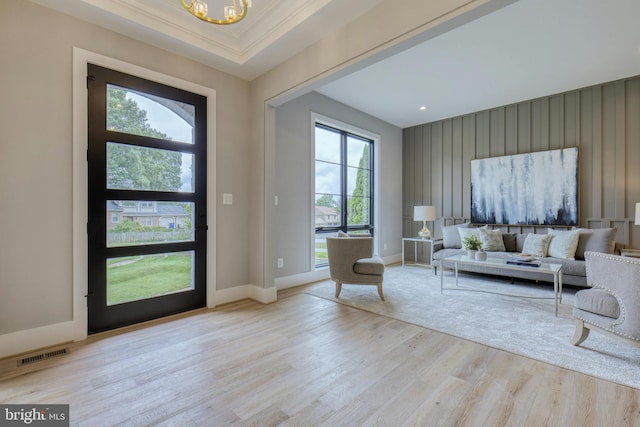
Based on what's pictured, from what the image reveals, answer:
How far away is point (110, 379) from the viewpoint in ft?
6.20

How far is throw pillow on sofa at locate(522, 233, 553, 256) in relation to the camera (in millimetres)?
4238

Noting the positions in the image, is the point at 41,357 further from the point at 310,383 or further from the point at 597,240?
the point at 597,240

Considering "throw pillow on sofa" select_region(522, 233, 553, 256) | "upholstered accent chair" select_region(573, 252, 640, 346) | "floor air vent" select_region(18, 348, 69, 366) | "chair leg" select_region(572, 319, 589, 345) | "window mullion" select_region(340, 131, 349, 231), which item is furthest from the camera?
"window mullion" select_region(340, 131, 349, 231)

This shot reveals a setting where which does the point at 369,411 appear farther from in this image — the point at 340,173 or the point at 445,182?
the point at 445,182

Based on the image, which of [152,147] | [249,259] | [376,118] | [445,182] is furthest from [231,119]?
[445,182]

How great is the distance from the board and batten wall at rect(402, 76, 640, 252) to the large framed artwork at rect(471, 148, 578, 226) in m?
0.13

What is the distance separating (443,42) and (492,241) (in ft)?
10.5

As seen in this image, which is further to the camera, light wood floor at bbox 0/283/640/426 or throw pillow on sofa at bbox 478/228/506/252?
throw pillow on sofa at bbox 478/228/506/252

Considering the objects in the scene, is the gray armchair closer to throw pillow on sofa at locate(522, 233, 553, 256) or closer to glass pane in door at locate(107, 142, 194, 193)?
glass pane in door at locate(107, 142, 194, 193)

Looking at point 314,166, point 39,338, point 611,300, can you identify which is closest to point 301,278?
point 314,166

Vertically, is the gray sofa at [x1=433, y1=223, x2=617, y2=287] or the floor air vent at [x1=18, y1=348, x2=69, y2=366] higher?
the gray sofa at [x1=433, y1=223, x2=617, y2=287]

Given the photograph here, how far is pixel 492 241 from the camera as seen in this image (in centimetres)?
471

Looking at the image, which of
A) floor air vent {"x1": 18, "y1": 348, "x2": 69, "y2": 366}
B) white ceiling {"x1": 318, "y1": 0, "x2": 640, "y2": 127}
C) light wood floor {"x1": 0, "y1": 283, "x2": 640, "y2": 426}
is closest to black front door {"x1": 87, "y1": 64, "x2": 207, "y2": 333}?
floor air vent {"x1": 18, "y1": 348, "x2": 69, "y2": 366}

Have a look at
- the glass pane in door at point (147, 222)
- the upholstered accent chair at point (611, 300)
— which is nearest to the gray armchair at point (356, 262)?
the glass pane in door at point (147, 222)
